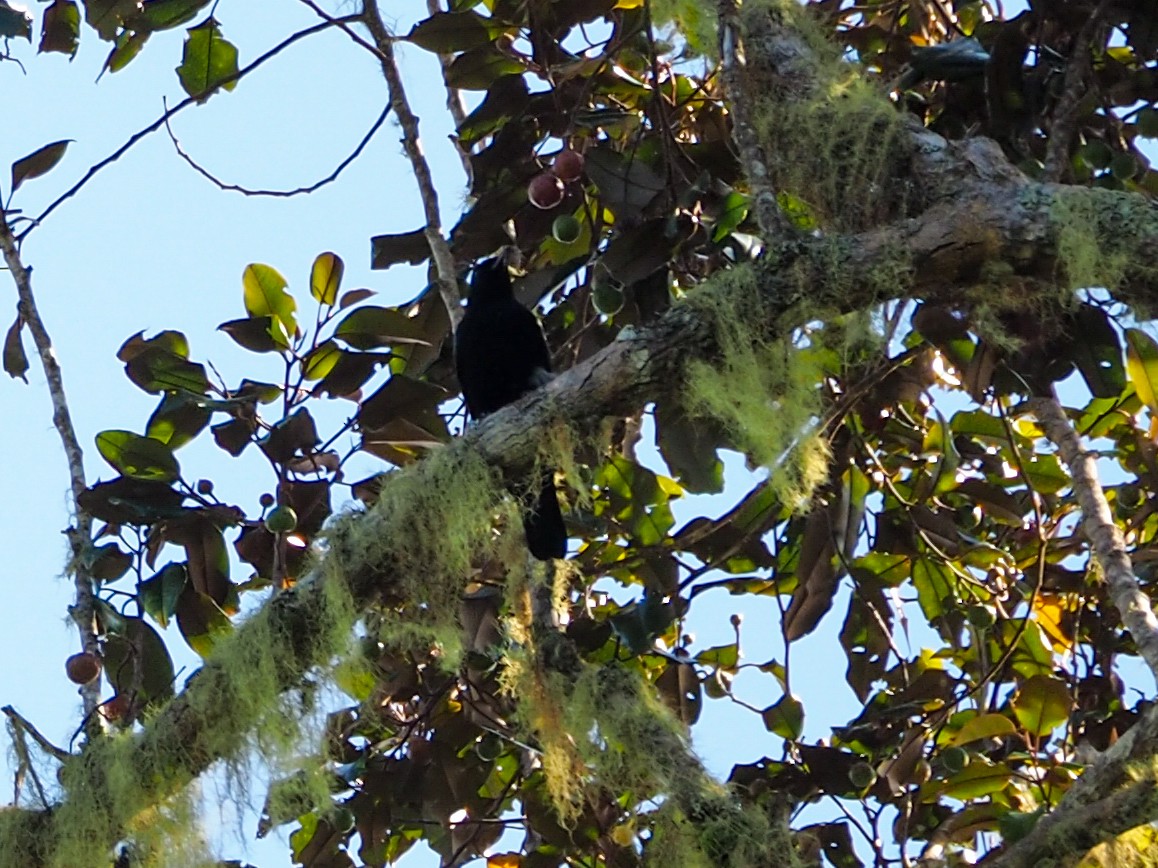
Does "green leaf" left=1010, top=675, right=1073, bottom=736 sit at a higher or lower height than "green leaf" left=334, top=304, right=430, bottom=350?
lower

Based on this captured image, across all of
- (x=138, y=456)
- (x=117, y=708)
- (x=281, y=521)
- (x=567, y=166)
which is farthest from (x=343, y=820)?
(x=567, y=166)

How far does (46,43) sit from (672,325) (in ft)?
7.45

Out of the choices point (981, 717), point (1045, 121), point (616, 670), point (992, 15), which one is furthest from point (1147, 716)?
point (992, 15)

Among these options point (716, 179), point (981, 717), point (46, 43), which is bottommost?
point (981, 717)

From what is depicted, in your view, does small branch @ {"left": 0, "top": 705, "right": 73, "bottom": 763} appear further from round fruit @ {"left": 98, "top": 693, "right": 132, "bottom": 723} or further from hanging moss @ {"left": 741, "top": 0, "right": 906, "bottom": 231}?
hanging moss @ {"left": 741, "top": 0, "right": 906, "bottom": 231}

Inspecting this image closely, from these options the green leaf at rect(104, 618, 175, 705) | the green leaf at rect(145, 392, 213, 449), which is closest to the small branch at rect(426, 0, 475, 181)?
the green leaf at rect(145, 392, 213, 449)

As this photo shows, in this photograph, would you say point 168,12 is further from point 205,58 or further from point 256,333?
point 256,333

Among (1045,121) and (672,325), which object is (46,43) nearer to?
(672,325)

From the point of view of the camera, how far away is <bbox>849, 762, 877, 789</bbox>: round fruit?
9.92 feet

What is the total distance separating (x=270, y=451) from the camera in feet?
10.0

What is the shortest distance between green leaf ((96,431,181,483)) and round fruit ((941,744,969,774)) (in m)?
1.72

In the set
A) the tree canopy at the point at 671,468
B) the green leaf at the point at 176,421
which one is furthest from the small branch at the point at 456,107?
the green leaf at the point at 176,421

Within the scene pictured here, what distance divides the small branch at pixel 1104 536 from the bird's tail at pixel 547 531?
1009 millimetres

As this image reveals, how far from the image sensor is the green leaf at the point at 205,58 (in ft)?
12.0
